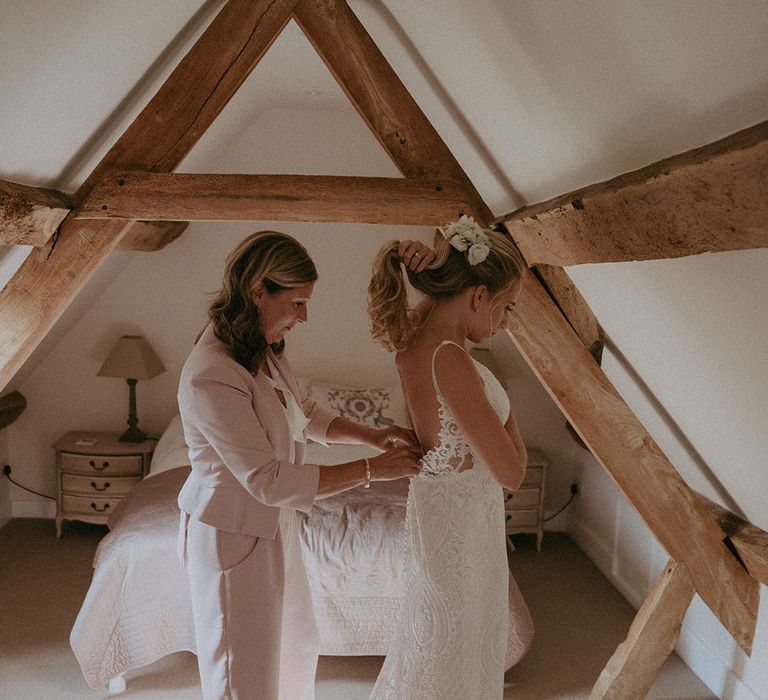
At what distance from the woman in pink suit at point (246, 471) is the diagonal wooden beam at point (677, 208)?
2.06 feet

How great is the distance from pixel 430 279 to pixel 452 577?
28.5 inches

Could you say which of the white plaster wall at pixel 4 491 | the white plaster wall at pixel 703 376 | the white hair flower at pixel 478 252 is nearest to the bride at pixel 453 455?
the white hair flower at pixel 478 252

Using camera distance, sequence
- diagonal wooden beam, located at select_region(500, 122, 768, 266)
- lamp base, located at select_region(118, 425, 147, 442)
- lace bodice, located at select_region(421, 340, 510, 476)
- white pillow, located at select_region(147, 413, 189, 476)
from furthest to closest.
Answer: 1. lamp base, located at select_region(118, 425, 147, 442)
2. white pillow, located at select_region(147, 413, 189, 476)
3. lace bodice, located at select_region(421, 340, 510, 476)
4. diagonal wooden beam, located at select_region(500, 122, 768, 266)

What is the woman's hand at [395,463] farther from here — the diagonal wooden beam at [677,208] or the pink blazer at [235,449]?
the diagonal wooden beam at [677,208]

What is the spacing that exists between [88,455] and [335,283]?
5.48ft

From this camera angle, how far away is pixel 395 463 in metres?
1.92

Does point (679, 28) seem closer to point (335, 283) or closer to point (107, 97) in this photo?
point (107, 97)

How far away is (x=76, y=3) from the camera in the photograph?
1556 mm

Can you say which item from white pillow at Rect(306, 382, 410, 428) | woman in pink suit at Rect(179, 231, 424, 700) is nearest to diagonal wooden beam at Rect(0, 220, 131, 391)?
woman in pink suit at Rect(179, 231, 424, 700)

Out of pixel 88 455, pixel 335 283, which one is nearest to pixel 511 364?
pixel 335 283

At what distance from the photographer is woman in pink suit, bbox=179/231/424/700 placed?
1776mm

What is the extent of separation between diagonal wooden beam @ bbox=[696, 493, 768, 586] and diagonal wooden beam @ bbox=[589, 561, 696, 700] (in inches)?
7.0

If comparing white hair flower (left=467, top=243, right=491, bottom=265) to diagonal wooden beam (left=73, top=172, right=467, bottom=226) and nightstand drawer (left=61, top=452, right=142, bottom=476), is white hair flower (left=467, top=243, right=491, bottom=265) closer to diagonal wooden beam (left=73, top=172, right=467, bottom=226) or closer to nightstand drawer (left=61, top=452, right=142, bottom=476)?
diagonal wooden beam (left=73, top=172, right=467, bottom=226)

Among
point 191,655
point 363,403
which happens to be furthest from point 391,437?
point 363,403
